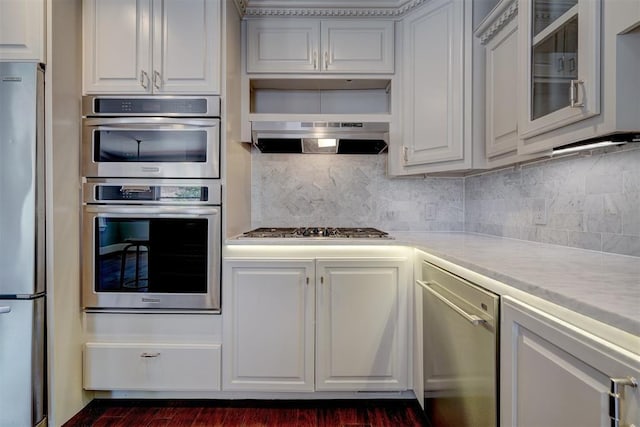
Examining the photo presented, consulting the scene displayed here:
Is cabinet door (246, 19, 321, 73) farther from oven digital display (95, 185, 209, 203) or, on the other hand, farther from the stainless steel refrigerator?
the stainless steel refrigerator

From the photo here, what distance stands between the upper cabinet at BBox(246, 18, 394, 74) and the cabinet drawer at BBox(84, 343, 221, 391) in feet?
5.59

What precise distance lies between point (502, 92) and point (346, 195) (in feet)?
3.79

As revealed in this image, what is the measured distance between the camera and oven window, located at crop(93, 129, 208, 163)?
1.86 m

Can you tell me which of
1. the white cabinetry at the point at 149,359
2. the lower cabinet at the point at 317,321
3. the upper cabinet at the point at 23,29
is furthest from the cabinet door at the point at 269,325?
the upper cabinet at the point at 23,29

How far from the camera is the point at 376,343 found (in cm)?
187

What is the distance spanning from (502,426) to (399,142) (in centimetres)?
161

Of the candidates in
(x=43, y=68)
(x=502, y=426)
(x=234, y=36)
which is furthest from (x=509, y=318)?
(x=43, y=68)

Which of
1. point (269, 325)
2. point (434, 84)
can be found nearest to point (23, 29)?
point (269, 325)

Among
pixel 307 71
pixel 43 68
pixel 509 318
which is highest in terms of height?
pixel 307 71

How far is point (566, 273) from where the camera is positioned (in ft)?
3.16

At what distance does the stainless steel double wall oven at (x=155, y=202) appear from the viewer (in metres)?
1.85

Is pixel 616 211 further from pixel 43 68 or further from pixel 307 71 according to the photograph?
pixel 43 68

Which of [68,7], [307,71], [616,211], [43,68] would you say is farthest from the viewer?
[307,71]

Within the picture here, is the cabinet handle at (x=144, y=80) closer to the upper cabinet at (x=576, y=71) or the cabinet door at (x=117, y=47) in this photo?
the cabinet door at (x=117, y=47)
